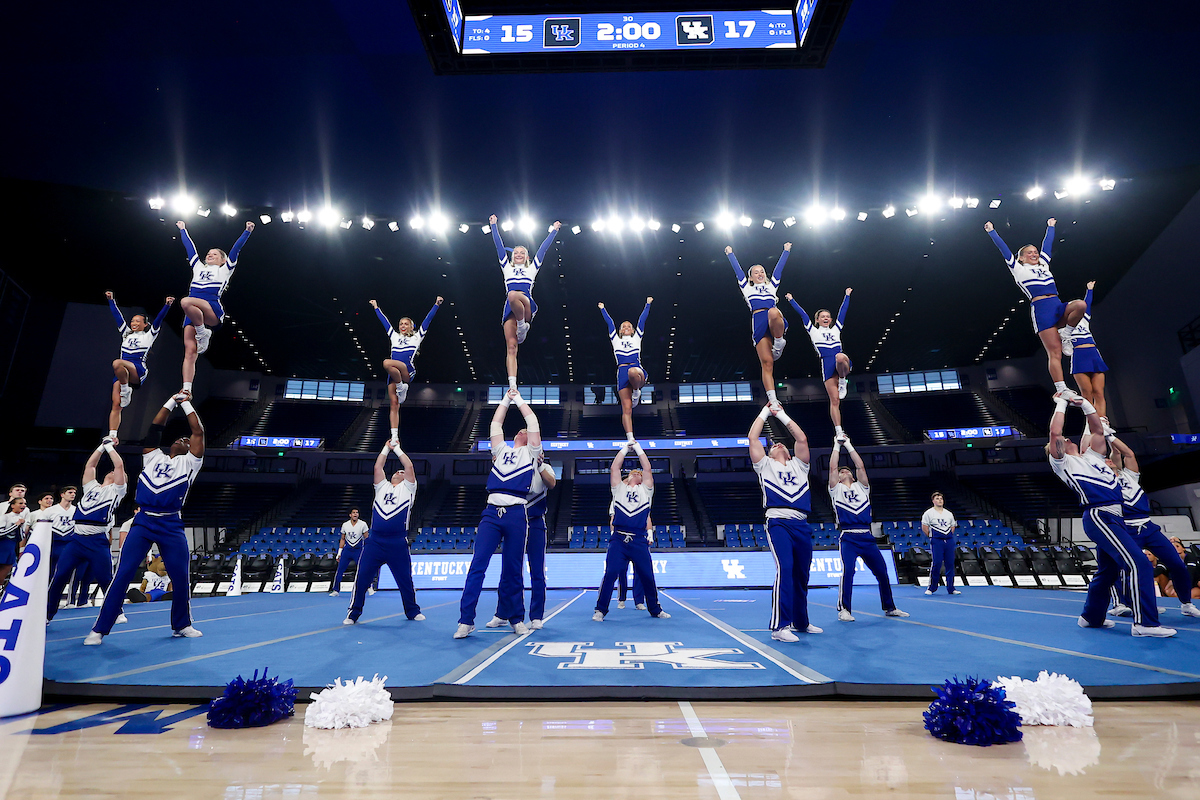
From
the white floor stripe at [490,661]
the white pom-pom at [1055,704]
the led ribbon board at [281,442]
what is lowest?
the white floor stripe at [490,661]

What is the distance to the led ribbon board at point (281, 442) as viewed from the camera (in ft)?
90.9

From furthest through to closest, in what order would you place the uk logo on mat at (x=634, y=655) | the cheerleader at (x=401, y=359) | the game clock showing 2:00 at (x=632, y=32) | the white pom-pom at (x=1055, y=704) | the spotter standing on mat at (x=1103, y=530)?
the cheerleader at (x=401, y=359), the spotter standing on mat at (x=1103, y=530), the game clock showing 2:00 at (x=632, y=32), the uk logo on mat at (x=634, y=655), the white pom-pom at (x=1055, y=704)

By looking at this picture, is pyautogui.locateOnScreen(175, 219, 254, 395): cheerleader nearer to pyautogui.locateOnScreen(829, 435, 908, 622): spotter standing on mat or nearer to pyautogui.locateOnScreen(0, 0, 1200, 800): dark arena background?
pyautogui.locateOnScreen(0, 0, 1200, 800): dark arena background

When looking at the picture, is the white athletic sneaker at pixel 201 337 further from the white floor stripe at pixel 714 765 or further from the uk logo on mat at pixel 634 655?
the white floor stripe at pixel 714 765

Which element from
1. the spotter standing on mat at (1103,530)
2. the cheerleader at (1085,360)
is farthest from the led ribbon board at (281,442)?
the spotter standing on mat at (1103,530)

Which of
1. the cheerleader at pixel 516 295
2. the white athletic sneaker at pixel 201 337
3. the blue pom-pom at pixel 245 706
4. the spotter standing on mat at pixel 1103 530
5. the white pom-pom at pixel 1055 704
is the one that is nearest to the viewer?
the white pom-pom at pixel 1055 704

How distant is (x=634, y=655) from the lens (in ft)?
15.0

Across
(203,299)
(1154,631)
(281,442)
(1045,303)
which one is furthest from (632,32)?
(281,442)

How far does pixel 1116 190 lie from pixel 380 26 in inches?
730

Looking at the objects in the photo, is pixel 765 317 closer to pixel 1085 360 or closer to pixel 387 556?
pixel 1085 360

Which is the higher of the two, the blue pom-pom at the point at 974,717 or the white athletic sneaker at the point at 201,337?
the white athletic sneaker at the point at 201,337

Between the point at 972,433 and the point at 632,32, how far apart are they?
99.4 ft

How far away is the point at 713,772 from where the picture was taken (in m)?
2.20

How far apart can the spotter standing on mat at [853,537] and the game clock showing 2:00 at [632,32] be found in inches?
195
